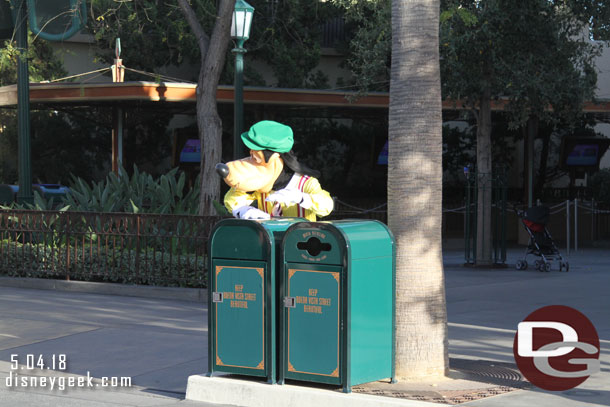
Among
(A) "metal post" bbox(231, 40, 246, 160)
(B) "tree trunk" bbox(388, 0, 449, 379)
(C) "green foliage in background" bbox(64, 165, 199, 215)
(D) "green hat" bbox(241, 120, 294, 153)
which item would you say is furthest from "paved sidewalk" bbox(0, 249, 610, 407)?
(A) "metal post" bbox(231, 40, 246, 160)

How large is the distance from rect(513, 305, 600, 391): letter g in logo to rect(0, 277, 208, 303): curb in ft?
15.7

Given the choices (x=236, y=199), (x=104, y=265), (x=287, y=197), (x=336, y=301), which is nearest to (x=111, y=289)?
(x=104, y=265)

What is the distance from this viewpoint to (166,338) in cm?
963

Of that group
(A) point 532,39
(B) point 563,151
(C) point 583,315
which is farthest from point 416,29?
(B) point 563,151

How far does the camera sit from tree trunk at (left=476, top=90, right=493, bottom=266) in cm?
1833

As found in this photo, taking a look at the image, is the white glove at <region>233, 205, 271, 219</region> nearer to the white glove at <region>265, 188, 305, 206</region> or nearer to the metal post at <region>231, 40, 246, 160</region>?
the white glove at <region>265, 188, 305, 206</region>

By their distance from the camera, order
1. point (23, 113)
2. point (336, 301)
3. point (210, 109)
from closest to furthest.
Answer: point (336, 301) → point (210, 109) → point (23, 113)

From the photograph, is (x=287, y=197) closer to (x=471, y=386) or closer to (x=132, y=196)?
(x=471, y=386)

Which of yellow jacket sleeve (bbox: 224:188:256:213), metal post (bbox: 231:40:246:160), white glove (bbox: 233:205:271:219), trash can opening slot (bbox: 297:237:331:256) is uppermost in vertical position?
metal post (bbox: 231:40:246:160)

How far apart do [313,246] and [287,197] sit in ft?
2.25

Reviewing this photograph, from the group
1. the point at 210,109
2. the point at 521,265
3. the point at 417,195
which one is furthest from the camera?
the point at 521,265

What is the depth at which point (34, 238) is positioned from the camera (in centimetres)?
1471

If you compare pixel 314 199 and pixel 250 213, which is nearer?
pixel 250 213

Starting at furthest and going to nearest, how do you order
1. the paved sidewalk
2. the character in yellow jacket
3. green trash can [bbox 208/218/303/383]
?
1. the character in yellow jacket
2. the paved sidewalk
3. green trash can [bbox 208/218/303/383]
